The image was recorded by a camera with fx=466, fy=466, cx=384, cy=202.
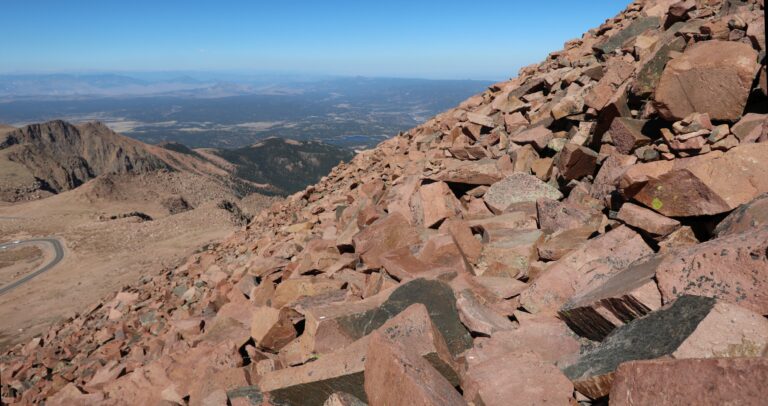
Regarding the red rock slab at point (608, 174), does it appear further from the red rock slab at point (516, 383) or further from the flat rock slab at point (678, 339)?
the red rock slab at point (516, 383)

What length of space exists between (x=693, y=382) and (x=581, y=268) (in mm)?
3226

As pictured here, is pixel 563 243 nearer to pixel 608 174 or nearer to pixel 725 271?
pixel 608 174

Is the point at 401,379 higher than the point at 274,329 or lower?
higher

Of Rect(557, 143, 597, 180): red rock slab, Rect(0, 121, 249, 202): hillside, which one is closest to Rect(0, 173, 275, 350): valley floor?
Rect(557, 143, 597, 180): red rock slab

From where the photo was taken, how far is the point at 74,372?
1145 cm

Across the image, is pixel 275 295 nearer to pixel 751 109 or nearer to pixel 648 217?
pixel 648 217

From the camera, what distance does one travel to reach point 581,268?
641cm

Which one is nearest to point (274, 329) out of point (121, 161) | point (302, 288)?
point (302, 288)

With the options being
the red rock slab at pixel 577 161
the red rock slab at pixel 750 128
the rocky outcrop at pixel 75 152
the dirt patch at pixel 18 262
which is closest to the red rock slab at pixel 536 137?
the red rock slab at pixel 577 161

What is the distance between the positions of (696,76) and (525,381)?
5.88 meters

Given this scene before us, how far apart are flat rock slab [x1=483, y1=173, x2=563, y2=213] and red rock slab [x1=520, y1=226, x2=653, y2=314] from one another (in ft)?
9.32

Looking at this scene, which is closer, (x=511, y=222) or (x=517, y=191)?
(x=511, y=222)

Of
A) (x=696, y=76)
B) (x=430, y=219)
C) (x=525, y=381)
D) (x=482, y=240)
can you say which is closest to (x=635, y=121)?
(x=696, y=76)

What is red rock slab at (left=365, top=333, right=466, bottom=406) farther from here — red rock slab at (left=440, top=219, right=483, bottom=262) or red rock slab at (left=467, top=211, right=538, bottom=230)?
red rock slab at (left=467, top=211, right=538, bottom=230)
